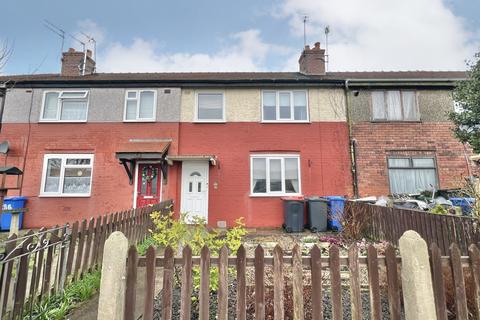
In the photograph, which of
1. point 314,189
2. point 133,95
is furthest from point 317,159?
point 133,95

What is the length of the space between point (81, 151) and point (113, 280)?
10441 millimetres

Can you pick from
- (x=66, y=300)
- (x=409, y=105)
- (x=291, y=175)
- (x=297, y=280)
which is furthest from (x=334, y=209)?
(x=66, y=300)

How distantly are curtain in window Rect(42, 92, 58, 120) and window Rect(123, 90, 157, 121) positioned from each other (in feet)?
10.4

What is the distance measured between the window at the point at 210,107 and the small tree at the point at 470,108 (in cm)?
920

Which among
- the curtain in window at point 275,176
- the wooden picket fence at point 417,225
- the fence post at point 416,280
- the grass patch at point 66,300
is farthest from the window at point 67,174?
the fence post at point 416,280

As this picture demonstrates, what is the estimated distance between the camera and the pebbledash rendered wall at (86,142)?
1080cm

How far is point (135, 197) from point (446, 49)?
26224 millimetres

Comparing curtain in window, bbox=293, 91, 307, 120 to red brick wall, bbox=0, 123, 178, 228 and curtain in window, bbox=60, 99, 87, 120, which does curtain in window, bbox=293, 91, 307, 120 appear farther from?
curtain in window, bbox=60, 99, 87, 120

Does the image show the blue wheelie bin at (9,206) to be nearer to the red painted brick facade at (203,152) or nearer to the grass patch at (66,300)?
the red painted brick facade at (203,152)

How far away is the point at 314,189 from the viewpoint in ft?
36.2

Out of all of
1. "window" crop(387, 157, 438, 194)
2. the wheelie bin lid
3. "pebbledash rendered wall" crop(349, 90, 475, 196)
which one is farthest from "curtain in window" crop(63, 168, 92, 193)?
"window" crop(387, 157, 438, 194)

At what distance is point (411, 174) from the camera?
11.1m

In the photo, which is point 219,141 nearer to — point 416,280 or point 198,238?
point 198,238

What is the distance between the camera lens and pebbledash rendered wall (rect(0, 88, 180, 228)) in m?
10.8
